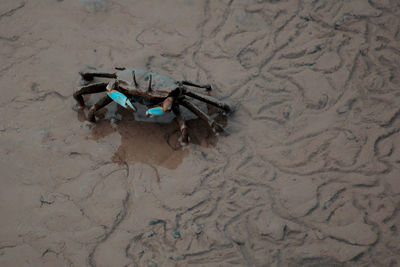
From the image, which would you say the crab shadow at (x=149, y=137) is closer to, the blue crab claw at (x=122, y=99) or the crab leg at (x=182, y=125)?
the crab leg at (x=182, y=125)

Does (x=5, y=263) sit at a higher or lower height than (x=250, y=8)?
lower

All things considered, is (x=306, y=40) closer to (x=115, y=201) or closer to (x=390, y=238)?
(x=390, y=238)

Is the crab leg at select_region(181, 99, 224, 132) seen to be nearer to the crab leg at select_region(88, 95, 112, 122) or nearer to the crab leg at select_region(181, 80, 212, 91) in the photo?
the crab leg at select_region(181, 80, 212, 91)

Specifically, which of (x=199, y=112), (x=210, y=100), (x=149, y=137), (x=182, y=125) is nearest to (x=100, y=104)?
(x=149, y=137)

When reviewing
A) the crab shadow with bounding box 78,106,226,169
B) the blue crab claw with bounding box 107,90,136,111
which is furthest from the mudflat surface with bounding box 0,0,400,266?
the blue crab claw with bounding box 107,90,136,111

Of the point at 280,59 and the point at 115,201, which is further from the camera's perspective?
the point at 280,59

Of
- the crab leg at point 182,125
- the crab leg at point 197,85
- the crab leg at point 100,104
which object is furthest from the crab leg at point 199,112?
the crab leg at point 100,104

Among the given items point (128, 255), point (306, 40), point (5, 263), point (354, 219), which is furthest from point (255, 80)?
point (5, 263)
